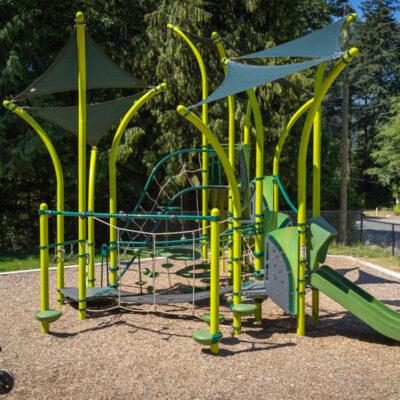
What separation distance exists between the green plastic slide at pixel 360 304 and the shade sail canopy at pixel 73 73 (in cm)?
385

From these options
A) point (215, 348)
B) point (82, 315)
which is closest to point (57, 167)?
point (82, 315)

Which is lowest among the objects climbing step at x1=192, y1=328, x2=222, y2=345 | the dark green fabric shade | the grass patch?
the grass patch

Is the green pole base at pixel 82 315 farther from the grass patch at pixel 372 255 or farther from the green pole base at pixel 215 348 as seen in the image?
the grass patch at pixel 372 255

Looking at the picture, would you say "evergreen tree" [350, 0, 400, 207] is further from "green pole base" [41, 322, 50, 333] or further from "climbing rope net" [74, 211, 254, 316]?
"green pole base" [41, 322, 50, 333]

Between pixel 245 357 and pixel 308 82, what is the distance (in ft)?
35.6

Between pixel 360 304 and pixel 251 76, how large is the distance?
2526 mm

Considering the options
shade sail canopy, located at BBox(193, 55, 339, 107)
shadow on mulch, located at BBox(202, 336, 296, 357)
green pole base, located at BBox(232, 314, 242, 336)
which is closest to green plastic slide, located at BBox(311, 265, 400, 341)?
shadow on mulch, located at BBox(202, 336, 296, 357)

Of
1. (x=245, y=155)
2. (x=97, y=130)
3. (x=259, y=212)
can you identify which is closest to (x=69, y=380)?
(x=259, y=212)

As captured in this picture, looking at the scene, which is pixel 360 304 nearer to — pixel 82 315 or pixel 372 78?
pixel 82 315

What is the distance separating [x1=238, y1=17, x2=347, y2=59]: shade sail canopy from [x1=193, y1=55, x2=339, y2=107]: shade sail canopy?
0.08 meters

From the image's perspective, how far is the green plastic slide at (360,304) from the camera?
15.4 ft

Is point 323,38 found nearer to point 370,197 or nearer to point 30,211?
point 30,211

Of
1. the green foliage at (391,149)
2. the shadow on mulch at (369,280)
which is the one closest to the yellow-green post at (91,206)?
the shadow on mulch at (369,280)

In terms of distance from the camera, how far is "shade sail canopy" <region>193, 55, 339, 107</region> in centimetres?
438
